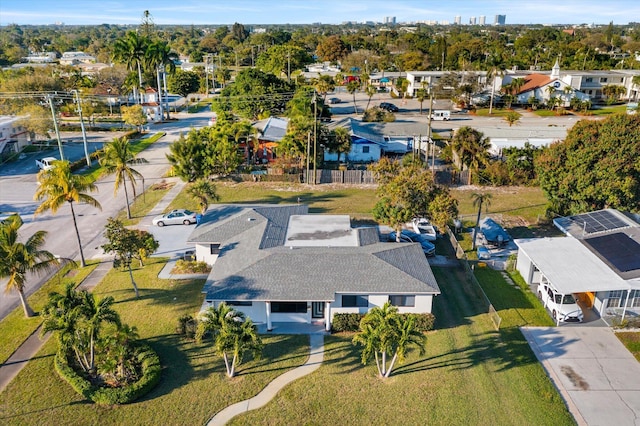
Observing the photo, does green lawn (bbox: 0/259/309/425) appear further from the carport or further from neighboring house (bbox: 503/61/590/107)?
neighboring house (bbox: 503/61/590/107)

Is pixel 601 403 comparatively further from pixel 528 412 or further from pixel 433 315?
pixel 433 315

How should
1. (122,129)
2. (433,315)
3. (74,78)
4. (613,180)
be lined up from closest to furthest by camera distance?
(433,315)
(613,180)
(122,129)
(74,78)

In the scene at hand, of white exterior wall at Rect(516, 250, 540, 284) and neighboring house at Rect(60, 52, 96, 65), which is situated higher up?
neighboring house at Rect(60, 52, 96, 65)

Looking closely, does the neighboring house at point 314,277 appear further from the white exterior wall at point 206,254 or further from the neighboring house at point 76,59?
the neighboring house at point 76,59

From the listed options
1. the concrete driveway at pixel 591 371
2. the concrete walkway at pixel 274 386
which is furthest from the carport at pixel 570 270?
the concrete walkway at pixel 274 386

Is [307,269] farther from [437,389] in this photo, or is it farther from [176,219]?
[176,219]

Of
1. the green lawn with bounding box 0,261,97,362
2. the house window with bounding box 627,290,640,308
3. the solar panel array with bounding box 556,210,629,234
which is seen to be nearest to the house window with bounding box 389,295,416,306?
the house window with bounding box 627,290,640,308

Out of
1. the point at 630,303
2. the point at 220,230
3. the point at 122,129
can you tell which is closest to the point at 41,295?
the point at 220,230
